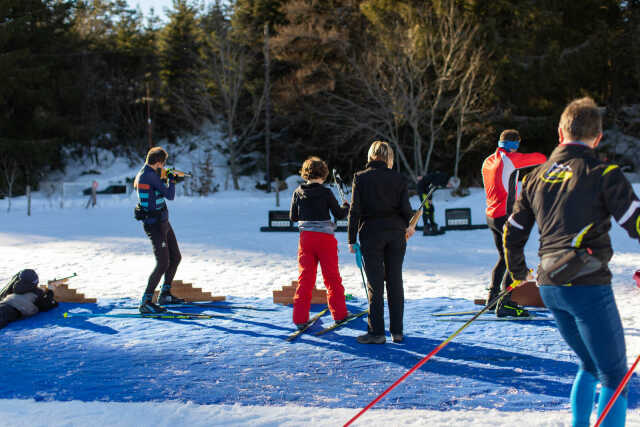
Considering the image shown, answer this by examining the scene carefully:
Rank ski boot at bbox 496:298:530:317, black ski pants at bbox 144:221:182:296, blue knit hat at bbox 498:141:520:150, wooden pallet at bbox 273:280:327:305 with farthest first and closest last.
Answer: wooden pallet at bbox 273:280:327:305
black ski pants at bbox 144:221:182:296
ski boot at bbox 496:298:530:317
blue knit hat at bbox 498:141:520:150

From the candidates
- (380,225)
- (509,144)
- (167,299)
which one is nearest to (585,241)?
(380,225)

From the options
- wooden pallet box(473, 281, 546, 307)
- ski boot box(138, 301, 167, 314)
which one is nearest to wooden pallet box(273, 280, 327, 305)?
ski boot box(138, 301, 167, 314)

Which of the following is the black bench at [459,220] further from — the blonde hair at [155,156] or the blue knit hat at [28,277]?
the blue knit hat at [28,277]

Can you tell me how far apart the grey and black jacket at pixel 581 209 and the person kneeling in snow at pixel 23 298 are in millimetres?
5097

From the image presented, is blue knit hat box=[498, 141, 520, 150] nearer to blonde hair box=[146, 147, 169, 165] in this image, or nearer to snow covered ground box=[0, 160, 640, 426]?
snow covered ground box=[0, 160, 640, 426]

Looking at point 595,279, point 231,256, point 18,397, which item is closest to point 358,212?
→ point 595,279

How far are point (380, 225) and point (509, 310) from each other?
184 centimetres

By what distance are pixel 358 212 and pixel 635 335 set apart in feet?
8.59

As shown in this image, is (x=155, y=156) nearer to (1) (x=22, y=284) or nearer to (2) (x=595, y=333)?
(1) (x=22, y=284)

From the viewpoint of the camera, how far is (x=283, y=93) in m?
27.8

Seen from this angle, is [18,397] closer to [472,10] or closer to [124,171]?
[472,10]

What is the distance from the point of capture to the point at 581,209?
235cm

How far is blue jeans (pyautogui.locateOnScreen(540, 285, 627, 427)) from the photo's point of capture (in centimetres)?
235

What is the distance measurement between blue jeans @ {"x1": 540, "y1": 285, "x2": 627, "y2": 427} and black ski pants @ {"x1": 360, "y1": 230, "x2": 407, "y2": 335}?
2.03m
